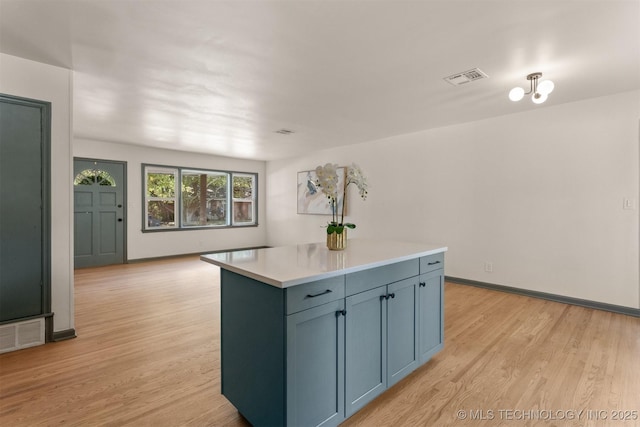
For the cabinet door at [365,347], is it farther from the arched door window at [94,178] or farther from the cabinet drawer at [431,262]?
the arched door window at [94,178]

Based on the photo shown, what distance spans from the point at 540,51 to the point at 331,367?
2.80 m

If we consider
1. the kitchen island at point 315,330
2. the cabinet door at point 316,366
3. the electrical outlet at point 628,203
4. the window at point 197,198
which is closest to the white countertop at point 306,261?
the kitchen island at point 315,330

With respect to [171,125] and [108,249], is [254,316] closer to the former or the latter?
[171,125]

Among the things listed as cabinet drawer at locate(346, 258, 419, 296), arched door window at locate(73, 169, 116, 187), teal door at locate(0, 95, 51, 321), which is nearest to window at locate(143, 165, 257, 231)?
arched door window at locate(73, 169, 116, 187)

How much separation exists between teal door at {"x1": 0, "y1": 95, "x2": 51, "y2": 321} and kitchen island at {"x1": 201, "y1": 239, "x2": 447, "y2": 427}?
193 centimetres

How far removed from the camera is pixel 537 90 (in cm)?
278

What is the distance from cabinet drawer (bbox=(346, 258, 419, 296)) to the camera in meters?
1.67

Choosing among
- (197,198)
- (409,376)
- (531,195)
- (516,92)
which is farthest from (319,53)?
(197,198)

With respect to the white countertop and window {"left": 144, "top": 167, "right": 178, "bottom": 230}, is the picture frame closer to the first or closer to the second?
window {"left": 144, "top": 167, "right": 178, "bottom": 230}

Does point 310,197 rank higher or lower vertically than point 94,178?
lower

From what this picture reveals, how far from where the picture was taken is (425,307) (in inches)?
87.0

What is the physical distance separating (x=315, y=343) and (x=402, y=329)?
768 millimetres

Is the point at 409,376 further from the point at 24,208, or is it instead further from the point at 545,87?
the point at 24,208

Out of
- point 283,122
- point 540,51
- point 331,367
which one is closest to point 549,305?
point 540,51
